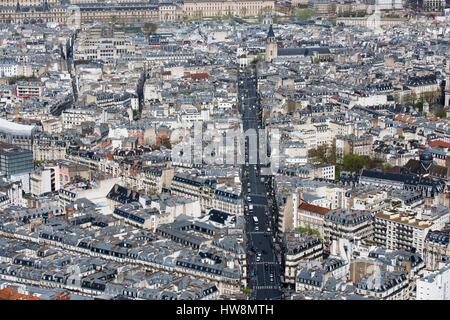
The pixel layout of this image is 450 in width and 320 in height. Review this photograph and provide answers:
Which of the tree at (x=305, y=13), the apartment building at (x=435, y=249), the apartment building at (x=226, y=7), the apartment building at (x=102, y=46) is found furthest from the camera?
the apartment building at (x=226, y=7)

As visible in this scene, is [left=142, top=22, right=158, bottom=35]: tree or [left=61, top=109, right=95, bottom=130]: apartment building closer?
[left=61, top=109, right=95, bottom=130]: apartment building

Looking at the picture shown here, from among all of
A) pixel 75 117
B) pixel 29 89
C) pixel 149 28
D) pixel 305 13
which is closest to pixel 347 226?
pixel 75 117

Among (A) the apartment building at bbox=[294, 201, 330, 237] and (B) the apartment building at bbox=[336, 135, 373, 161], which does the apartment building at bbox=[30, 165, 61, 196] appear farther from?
(B) the apartment building at bbox=[336, 135, 373, 161]

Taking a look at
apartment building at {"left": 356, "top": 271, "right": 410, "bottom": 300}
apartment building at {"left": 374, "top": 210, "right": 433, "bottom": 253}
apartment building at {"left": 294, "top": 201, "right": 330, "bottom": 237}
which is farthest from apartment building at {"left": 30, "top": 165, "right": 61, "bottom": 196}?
apartment building at {"left": 356, "top": 271, "right": 410, "bottom": 300}

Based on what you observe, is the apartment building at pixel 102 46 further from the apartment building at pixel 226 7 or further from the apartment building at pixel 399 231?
the apartment building at pixel 399 231

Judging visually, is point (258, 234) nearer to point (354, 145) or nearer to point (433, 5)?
point (354, 145)

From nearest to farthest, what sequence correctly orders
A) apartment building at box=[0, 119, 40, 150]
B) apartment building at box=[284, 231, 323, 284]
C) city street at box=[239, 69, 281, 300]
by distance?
city street at box=[239, 69, 281, 300]
apartment building at box=[284, 231, 323, 284]
apartment building at box=[0, 119, 40, 150]

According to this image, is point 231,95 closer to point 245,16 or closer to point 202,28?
point 202,28

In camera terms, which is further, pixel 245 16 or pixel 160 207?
pixel 245 16

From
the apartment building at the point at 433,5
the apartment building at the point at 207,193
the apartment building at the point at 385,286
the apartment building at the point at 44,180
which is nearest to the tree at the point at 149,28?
the apartment building at the point at 433,5

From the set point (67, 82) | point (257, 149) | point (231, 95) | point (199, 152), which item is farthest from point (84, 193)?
point (67, 82)
